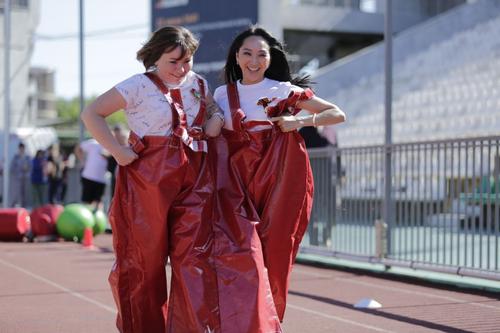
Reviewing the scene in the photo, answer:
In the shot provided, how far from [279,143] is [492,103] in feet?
66.6

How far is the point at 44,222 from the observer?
49.9 feet

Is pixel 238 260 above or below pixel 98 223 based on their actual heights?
above

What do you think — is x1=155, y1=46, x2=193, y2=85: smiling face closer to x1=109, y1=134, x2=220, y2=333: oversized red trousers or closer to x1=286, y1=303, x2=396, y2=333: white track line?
x1=109, y1=134, x2=220, y2=333: oversized red trousers

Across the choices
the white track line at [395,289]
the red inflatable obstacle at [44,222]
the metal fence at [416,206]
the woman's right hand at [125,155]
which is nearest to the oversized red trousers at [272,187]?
the woman's right hand at [125,155]

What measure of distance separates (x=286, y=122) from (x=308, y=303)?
350 centimetres

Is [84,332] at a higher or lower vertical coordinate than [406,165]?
lower

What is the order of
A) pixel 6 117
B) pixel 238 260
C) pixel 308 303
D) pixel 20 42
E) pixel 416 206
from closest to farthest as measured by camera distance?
pixel 238 260 → pixel 308 303 → pixel 416 206 → pixel 6 117 → pixel 20 42

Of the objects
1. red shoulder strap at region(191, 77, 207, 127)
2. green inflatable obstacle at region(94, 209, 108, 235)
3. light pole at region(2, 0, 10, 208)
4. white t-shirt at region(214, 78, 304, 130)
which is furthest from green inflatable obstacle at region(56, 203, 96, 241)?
red shoulder strap at region(191, 77, 207, 127)

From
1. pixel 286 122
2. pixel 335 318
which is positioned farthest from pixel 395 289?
pixel 286 122

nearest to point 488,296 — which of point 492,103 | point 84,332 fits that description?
point 84,332

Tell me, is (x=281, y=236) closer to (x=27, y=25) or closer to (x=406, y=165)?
(x=406, y=165)

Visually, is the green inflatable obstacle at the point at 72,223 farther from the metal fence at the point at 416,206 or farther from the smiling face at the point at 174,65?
the smiling face at the point at 174,65

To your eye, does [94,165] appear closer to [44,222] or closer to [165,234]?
[44,222]

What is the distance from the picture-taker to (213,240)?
5.09 metres
